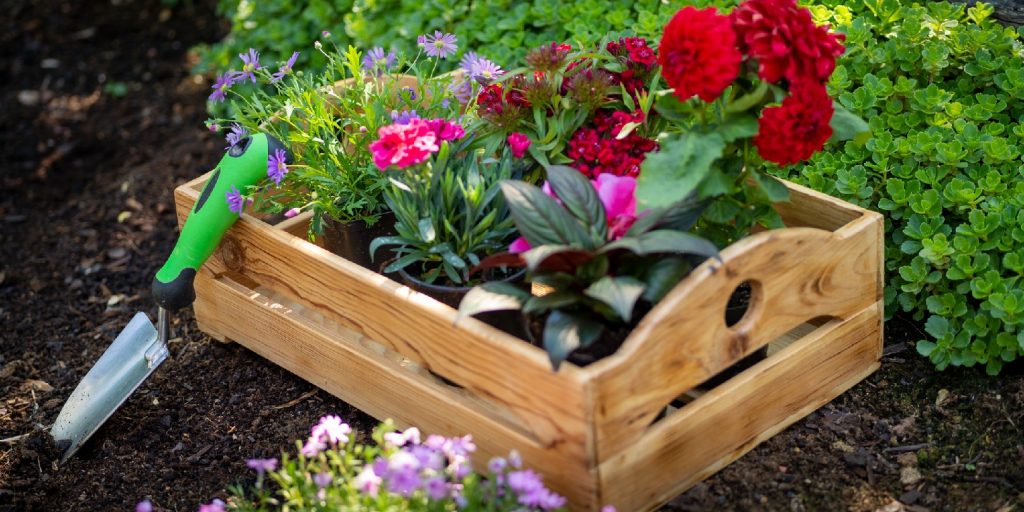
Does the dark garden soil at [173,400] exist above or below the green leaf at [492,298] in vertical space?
below

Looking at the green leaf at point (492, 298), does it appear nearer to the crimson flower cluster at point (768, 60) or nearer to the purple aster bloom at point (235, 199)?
the crimson flower cluster at point (768, 60)

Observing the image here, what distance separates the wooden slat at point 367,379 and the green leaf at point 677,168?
18.1 inches

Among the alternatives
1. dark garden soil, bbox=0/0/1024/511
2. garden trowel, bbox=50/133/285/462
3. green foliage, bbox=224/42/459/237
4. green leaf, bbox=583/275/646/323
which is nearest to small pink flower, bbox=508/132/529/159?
green foliage, bbox=224/42/459/237

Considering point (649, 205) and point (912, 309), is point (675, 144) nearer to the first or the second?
point (649, 205)

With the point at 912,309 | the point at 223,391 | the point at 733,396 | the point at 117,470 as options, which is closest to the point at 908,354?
the point at 912,309

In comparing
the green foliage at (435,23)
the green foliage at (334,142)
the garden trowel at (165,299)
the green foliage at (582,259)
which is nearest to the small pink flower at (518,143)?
the green foliage at (582,259)

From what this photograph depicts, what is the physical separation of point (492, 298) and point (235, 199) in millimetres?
705

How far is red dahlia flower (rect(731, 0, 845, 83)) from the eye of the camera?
74.0 inches

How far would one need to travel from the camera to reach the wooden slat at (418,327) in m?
1.89

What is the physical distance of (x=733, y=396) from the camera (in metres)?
2.10

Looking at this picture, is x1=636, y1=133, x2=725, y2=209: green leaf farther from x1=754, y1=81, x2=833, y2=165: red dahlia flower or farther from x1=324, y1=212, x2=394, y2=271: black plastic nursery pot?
x1=324, y1=212, x2=394, y2=271: black plastic nursery pot

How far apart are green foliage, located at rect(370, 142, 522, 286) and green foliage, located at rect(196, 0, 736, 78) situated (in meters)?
0.95

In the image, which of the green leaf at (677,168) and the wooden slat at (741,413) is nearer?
the green leaf at (677,168)

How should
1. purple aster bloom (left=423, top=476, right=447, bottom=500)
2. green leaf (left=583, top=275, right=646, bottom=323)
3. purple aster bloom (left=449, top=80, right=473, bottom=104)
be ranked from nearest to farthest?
purple aster bloom (left=423, top=476, right=447, bottom=500), green leaf (left=583, top=275, right=646, bottom=323), purple aster bloom (left=449, top=80, right=473, bottom=104)
